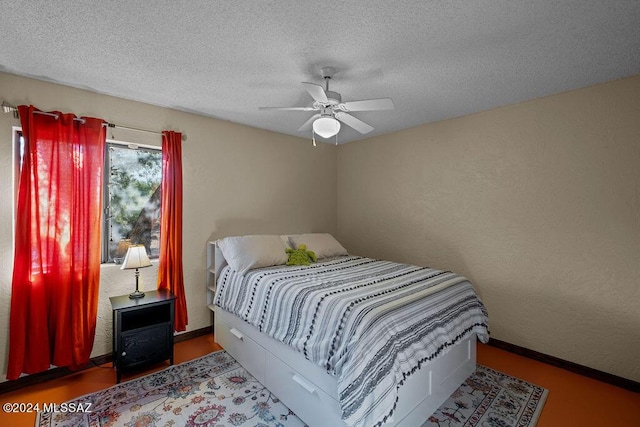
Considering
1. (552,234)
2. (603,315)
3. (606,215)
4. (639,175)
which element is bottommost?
(603,315)

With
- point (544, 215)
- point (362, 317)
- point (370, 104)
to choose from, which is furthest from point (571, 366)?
point (370, 104)

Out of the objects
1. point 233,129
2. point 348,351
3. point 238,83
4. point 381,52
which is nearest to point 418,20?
point 381,52

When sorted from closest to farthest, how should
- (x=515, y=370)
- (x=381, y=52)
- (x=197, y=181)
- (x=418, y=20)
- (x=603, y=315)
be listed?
(x=418, y=20) < (x=381, y=52) < (x=603, y=315) < (x=515, y=370) < (x=197, y=181)

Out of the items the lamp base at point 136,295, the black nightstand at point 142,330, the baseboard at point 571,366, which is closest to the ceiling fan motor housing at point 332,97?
the black nightstand at point 142,330

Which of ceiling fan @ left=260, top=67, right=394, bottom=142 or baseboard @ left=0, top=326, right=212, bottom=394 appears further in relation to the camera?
baseboard @ left=0, top=326, right=212, bottom=394

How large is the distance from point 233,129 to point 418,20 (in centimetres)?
246

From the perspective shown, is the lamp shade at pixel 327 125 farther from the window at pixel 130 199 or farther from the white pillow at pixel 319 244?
the window at pixel 130 199

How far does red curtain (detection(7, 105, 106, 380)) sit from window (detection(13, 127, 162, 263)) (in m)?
0.20

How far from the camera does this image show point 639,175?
7.58 feet

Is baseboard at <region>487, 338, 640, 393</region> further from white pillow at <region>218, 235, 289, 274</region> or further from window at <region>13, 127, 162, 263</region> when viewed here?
window at <region>13, 127, 162, 263</region>

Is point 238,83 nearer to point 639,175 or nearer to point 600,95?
point 600,95

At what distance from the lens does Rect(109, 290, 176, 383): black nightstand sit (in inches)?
94.7

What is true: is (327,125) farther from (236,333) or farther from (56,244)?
(56,244)

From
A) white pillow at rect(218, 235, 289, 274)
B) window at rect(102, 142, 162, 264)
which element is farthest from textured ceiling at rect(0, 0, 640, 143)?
white pillow at rect(218, 235, 289, 274)
